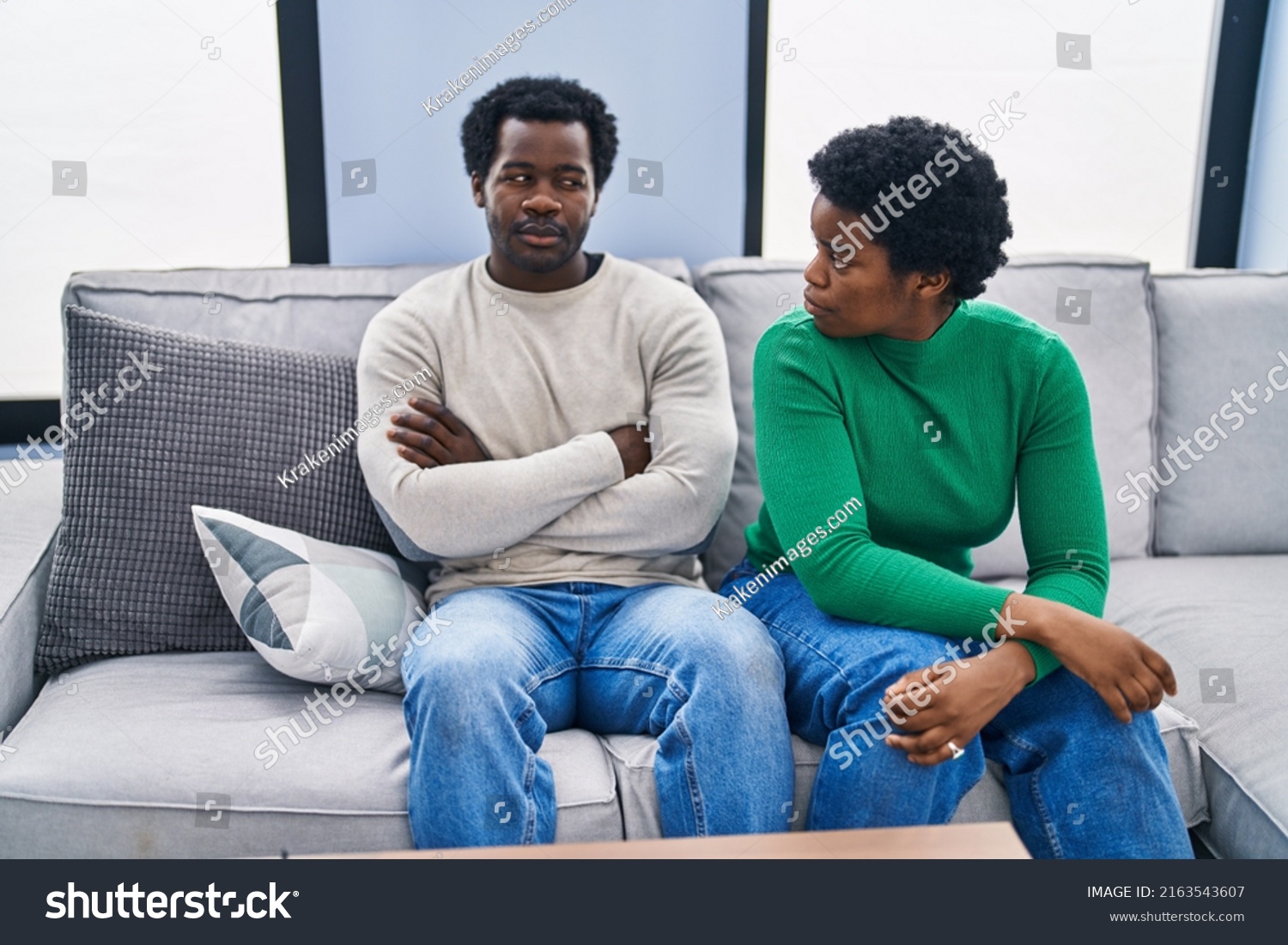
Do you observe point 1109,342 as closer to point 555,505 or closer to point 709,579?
point 709,579

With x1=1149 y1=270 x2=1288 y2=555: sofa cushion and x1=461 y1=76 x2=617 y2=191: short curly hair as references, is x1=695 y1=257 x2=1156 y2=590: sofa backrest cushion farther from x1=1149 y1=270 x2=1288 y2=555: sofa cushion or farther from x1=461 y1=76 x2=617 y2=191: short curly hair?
x1=461 y1=76 x2=617 y2=191: short curly hair

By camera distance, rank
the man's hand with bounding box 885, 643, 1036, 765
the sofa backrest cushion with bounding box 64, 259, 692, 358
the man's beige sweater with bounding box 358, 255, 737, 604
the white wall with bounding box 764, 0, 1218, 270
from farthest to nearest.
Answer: the white wall with bounding box 764, 0, 1218, 270, the sofa backrest cushion with bounding box 64, 259, 692, 358, the man's beige sweater with bounding box 358, 255, 737, 604, the man's hand with bounding box 885, 643, 1036, 765

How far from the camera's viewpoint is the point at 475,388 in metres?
1.53

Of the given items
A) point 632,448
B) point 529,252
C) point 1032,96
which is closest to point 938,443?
point 632,448

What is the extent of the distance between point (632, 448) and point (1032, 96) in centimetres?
122

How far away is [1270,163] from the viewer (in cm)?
219

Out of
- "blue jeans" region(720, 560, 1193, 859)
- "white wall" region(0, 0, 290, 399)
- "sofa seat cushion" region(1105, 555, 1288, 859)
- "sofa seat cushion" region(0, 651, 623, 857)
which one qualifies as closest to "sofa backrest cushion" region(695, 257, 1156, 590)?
"sofa seat cushion" region(1105, 555, 1288, 859)

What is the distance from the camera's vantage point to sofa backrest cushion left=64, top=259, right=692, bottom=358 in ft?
5.55

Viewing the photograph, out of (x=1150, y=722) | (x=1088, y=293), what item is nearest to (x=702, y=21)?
(x=1088, y=293)

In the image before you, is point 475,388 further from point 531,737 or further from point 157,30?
point 157,30

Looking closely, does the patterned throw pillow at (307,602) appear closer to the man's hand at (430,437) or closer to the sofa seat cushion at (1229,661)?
the man's hand at (430,437)

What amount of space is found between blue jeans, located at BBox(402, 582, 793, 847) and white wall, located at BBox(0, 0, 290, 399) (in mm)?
1039

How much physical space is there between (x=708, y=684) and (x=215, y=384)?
0.83m

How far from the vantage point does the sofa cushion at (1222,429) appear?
1.83 meters
